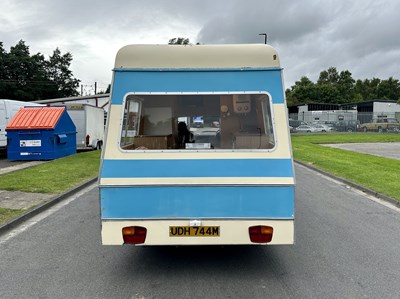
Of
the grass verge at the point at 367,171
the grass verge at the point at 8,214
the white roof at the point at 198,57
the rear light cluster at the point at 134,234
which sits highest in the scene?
the white roof at the point at 198,57

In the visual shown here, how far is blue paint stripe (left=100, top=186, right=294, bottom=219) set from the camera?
4.25 meters

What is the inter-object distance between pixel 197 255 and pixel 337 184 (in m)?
7.69

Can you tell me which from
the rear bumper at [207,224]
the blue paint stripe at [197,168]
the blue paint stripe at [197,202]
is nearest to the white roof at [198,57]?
the blue paint stripe at [197,168]

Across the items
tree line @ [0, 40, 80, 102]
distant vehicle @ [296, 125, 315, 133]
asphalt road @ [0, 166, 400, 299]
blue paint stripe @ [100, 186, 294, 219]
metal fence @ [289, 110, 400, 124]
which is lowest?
asphalt road @ [0, 166, 400, 299]

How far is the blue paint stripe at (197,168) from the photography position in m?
4.29

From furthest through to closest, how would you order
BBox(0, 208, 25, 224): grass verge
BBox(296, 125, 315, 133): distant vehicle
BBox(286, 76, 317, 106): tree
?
BBox(286, 76, 317, 106): tree < BBox(296, 125, 315, 133): distant vehicle < BBox(0, 208, 25, 224): grass verge

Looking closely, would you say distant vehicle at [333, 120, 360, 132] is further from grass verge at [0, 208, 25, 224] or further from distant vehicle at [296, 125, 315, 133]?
grass verge at [0, 208, 25, 224]

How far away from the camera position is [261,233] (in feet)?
14.0

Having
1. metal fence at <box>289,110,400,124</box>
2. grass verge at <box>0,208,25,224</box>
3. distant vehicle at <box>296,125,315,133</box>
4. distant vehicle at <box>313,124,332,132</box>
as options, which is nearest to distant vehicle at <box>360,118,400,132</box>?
metal fence at <box>289,110,400,124</box>

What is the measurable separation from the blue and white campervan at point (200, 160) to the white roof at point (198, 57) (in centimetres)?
1

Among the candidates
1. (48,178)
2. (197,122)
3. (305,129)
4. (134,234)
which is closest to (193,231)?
(134,234)

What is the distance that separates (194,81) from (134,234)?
189 cm

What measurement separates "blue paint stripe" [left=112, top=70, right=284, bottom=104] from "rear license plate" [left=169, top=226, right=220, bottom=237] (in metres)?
1.59

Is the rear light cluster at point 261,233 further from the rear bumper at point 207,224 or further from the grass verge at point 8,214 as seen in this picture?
the grass verge at point 8,214
